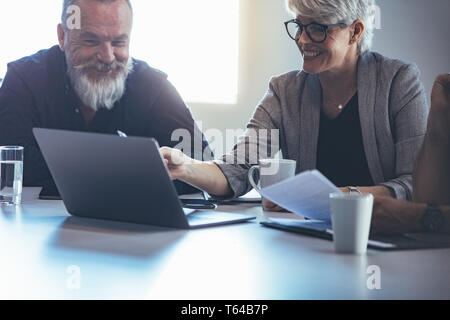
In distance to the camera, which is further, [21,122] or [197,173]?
[21,122]

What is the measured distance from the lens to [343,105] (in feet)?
7.00

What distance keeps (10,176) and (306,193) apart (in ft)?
2.67

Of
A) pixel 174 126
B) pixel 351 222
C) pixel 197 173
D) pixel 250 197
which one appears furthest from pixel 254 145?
pixel 351 222

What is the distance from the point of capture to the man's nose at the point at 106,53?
2.43m

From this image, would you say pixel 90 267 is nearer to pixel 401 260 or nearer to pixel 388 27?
pixel 401 260

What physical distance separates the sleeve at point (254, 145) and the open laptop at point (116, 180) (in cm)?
34

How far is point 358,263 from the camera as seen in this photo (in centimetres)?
102

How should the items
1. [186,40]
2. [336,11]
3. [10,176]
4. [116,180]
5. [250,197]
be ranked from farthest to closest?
[186,40] → [336,11] → [250,197] → [10,176] → [116,180]

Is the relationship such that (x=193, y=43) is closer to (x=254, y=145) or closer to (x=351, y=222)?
(x=254, y=145)

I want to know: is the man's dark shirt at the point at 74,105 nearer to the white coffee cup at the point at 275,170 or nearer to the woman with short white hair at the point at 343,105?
the woman with short white hair at the point at 343,105

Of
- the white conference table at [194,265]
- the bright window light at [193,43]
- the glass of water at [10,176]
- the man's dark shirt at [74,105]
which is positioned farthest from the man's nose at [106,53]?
the bright window light at [193,43]

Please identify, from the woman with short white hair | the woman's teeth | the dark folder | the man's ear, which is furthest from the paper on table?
the man's ear

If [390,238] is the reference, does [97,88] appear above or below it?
above
